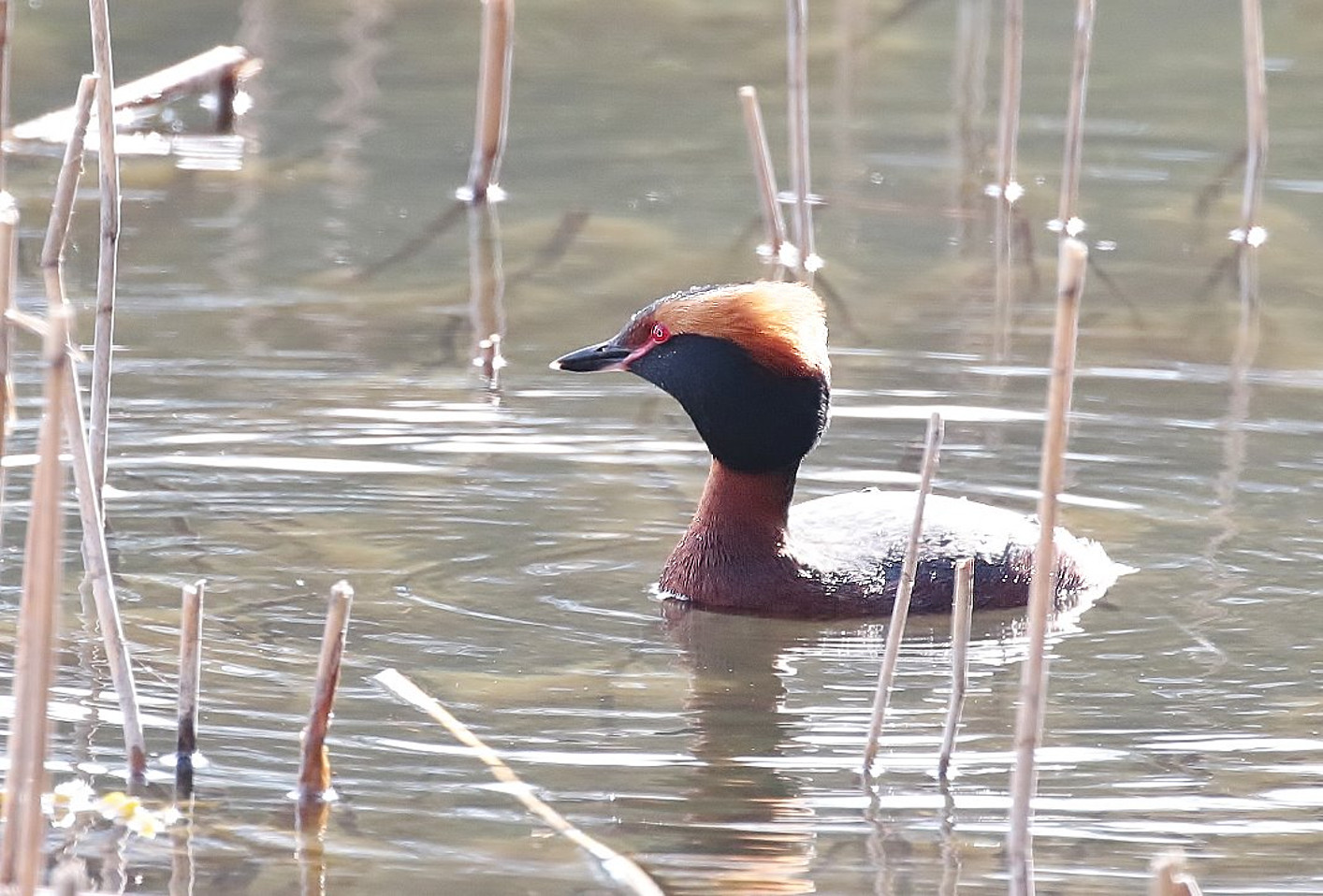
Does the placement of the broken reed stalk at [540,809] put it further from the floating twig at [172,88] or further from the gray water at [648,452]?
the floating twig at [172,88]

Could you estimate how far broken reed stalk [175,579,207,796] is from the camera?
4898 millimetres

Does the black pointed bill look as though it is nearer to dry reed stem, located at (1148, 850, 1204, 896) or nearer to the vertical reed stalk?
dry reed stem, located at (1148, 850, 1204, 896)

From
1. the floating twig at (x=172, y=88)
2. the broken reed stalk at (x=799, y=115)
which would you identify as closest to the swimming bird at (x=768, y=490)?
the broken reed stalk at (x=799, y=115)

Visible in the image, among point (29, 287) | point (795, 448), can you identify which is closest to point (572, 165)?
point (29, 287)

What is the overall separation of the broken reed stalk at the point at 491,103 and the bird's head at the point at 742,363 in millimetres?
4315

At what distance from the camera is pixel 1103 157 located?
12852 millimetres

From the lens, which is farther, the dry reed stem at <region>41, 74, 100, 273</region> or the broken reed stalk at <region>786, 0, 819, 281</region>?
the broken reed stalk at <region>786, 0, 819, 281</region>

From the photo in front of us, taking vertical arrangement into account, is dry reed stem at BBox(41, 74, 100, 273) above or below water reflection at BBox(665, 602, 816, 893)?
above

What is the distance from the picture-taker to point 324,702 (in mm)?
4859

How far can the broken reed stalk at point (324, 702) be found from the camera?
4.65 m

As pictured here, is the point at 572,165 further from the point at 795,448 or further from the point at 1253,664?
the point at 1253,664

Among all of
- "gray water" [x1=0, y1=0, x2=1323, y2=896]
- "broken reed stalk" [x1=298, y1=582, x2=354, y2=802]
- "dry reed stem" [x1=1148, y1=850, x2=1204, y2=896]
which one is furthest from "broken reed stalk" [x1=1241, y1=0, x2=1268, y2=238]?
"dry reed stem" [x1=1148, y1=850, x2=1204, y2=896]

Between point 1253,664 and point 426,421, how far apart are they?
327 centimetres

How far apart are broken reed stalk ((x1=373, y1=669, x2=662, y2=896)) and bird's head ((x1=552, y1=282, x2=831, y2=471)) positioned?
1.82m
